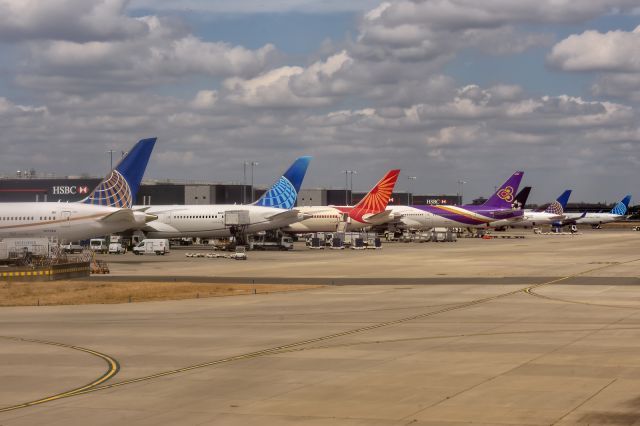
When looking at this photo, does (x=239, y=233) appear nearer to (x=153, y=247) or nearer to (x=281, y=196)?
(x=281, y=196)

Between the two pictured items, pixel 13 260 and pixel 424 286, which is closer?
pixel 424 286

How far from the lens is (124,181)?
80.4 m

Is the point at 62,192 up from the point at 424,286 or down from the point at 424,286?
up

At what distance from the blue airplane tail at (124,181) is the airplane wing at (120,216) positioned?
8.48ft

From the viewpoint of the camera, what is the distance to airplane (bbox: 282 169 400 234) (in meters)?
131

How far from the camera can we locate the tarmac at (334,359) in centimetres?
1814

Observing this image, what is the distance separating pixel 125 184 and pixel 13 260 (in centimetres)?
1416

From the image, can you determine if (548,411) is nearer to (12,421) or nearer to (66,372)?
(12,421)

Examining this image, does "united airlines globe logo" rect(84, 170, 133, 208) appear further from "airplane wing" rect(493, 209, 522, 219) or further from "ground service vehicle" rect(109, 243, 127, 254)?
"airplane wing" rect(493, 209, 522, 219)

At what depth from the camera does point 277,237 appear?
113m

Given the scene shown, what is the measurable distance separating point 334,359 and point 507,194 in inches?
5354

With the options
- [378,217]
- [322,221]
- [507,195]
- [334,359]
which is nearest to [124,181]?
[322,221]

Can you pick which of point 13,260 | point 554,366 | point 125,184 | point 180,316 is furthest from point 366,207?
point 554,366

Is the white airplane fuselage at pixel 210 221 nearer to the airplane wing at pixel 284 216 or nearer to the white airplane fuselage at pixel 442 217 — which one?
the airplane wing at pixel 284 216
